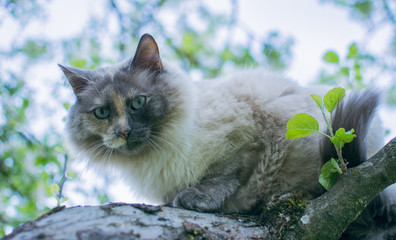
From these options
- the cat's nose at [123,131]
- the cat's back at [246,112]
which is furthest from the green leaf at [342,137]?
the cat's nose at [123,131]

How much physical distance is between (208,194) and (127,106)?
0.92 metres

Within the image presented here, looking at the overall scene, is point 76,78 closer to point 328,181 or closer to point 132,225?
point 132,225

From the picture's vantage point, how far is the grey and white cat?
2.39m

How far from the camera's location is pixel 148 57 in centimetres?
281

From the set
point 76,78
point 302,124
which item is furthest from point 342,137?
point 76,78

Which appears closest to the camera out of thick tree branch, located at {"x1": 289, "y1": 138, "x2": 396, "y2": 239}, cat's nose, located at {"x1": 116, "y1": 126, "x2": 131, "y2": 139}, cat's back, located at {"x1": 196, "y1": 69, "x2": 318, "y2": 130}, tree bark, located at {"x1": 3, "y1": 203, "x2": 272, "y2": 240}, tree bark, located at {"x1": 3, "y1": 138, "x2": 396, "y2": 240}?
tree bark, located at {"x1": 3, "y1": 203, "x2": 272, "y2": 240}

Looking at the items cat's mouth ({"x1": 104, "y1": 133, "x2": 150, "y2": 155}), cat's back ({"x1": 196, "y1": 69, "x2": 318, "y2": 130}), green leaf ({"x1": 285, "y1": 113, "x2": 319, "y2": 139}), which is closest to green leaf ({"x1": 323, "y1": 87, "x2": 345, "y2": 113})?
green leaf ({"x1": 285, "y1": 113, "x2": 319, "y2": 139})

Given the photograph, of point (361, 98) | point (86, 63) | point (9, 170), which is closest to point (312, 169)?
point (361, 98)

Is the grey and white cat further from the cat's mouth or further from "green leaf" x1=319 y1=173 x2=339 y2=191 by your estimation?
"green leaf" x1=319 y1=173 x2=339 y2=191

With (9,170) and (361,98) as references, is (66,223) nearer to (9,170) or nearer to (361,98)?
(361,98)

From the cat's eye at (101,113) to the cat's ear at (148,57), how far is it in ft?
1.52

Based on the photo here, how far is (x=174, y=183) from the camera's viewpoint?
8.56 ft

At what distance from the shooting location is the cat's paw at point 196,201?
7.11 feet

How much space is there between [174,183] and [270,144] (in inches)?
32.7
